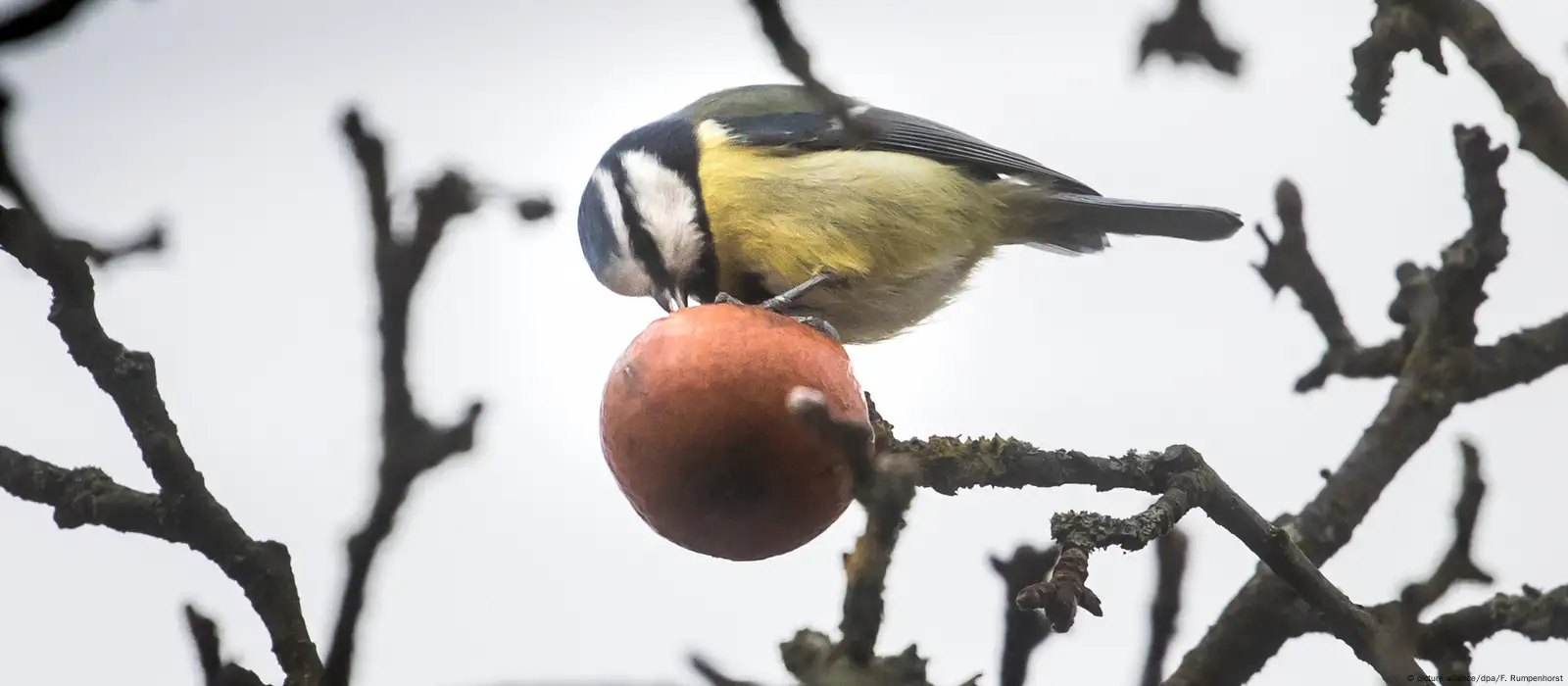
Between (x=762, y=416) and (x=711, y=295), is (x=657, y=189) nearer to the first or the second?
(x=711, y=295)

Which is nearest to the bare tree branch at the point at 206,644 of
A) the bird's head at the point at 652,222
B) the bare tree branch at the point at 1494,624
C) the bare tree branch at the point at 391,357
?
the bare tree branch at the point at 391,357

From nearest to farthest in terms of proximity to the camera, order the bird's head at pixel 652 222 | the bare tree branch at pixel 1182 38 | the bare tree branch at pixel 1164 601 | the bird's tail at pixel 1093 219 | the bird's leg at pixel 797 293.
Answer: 1. the bare tree branch at pixel 1182 38
2. the bare tree branch at pixel 1164 601
3. the bird's leg at pixel 797 293
4. the bird's head at pixel 652 222
5. the bird's tail at pixel 1093 219

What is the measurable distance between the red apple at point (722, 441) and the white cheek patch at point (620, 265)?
105cm

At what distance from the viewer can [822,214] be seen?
2922 mm

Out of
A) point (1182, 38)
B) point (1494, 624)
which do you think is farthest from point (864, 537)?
point (1494, 624)

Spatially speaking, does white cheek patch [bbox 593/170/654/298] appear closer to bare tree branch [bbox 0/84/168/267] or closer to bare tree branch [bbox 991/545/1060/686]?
bare tree branch [bbox 991/545/1060/686]

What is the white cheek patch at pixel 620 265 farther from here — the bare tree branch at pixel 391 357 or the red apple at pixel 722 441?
the bare tree branch at pixel 391 357

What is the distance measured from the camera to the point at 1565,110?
5.83ft

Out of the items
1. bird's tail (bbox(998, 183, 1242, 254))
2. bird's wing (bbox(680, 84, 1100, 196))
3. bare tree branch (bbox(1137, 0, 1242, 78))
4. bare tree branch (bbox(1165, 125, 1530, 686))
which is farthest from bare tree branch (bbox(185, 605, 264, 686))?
bird's tail (bbox(998, 183, 1242, 254))

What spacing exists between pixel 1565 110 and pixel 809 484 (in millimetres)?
996

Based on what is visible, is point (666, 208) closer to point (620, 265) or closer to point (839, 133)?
point (620, 265)

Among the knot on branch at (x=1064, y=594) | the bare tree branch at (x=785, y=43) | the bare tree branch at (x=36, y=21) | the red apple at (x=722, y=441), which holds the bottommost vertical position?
the knot on branch at (x=1064, y=594)

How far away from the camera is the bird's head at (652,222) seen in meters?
2.80

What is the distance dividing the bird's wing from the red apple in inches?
55.9
